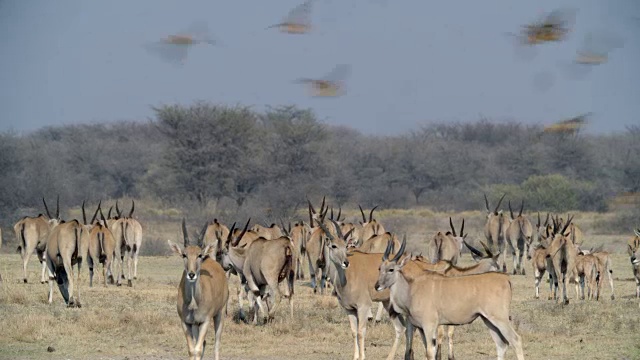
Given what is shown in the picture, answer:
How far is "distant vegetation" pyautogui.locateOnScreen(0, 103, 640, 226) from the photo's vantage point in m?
57.7

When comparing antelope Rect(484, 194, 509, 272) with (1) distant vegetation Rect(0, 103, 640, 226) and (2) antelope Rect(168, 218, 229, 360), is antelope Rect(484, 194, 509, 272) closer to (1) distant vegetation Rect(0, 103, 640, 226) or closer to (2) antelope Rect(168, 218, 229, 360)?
(1) distant vegetation Rect(0, 103, 640, 226)

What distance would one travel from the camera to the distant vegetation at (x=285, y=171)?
57656 mm

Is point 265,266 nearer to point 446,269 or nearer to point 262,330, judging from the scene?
point 262,330

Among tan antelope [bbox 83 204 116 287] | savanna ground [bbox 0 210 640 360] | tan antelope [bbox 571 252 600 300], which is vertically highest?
tan antelope [bbox 83 204 116 287]

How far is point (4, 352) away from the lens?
1656 cm

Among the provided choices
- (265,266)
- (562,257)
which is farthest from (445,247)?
(265,266)

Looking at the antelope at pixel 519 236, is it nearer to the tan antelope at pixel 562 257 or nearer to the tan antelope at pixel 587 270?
the tan antelope at pixel 587 270

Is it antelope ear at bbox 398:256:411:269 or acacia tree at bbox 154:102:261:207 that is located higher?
acacia tree at bbox 154:102:261:207

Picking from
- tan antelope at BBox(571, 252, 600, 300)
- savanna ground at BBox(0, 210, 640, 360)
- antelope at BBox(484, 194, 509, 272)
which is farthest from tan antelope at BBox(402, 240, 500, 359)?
antelope at BBox(484, 194, 509, 272)

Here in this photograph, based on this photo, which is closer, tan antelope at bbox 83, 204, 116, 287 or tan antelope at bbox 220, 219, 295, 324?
tan antelope at bbox 220, 219, 295, 324

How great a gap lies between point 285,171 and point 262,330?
4576cm

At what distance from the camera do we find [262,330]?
60.4ft

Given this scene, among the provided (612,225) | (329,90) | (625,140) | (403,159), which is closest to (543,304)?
(329,90)

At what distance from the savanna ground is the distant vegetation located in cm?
2528
